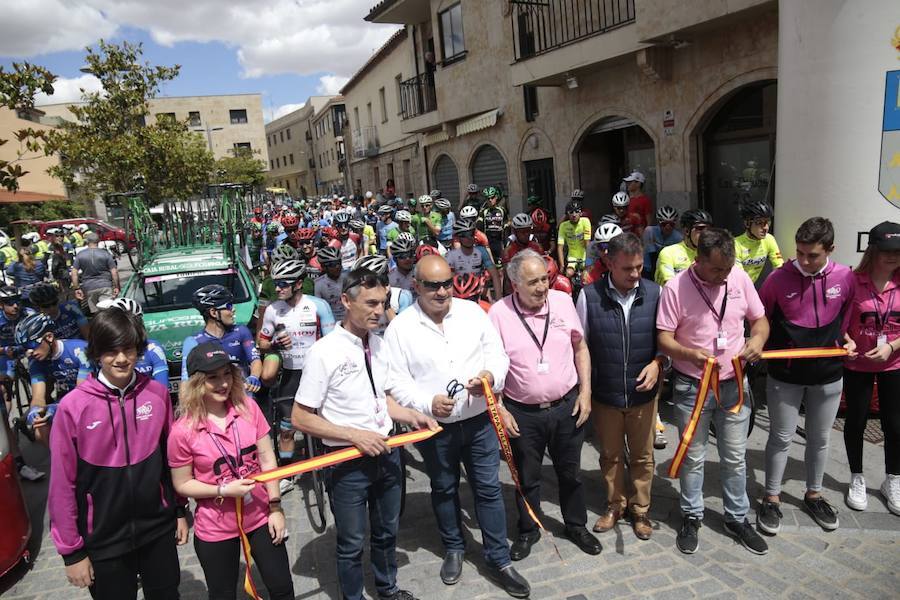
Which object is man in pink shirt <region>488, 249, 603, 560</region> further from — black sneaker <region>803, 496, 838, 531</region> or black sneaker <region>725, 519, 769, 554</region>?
black sneaker <region>803, 496, 838, 531</region>

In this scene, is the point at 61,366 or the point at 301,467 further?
the point at 61,366

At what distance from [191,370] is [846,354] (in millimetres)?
4212

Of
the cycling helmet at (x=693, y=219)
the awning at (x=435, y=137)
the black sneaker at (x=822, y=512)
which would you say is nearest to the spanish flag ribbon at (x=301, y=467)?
the black sneaker at (x=822, y=512)

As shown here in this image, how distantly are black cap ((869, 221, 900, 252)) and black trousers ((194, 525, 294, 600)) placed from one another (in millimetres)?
4353

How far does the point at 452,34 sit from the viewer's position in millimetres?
20328

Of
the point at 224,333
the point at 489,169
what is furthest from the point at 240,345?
the point at 489,169

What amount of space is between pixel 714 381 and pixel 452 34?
1899 centimetres

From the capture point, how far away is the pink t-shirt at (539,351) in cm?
396

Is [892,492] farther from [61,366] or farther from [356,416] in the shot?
[61,366]

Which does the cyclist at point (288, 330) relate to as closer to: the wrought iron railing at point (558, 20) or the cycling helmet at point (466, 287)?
the cycling helmet at point (466, 287)

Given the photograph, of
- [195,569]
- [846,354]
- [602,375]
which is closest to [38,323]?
[195,569]

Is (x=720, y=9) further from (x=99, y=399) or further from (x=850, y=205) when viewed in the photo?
(x=99, y=399)

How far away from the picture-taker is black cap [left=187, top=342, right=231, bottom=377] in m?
2.97

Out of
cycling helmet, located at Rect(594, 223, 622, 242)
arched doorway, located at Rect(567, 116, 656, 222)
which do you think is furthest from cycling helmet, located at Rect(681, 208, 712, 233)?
arched doorway, located at Rect(567, 116, 656, 222)
